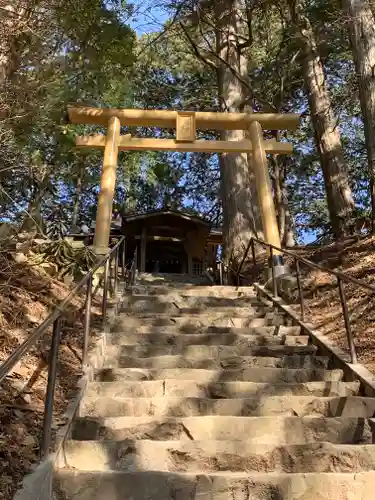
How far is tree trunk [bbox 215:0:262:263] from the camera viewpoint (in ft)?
31.4

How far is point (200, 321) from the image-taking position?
5.25 metres

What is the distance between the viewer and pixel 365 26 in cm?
683

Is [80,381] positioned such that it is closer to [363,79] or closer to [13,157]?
[13,157]

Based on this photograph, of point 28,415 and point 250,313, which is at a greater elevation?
point 250,313

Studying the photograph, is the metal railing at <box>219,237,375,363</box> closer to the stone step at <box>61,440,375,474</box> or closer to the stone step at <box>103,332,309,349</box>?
the stone step at <box>103,332,309,349</box>

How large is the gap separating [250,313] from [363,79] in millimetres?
3729

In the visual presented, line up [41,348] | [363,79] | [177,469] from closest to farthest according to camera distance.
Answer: [177,469] → [41,348] → [363,79]

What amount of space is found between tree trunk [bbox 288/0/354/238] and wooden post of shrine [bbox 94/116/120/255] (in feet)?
12.4

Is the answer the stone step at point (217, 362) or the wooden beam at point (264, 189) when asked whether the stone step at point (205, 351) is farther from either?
the wooden beam at point (264, 189)

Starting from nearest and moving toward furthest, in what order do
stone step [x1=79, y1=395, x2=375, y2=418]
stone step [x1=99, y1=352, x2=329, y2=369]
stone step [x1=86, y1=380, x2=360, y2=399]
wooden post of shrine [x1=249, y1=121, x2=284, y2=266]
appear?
stone step [x1=79, y1=395, x2=375, y2=418] < stone step [x1=86, y1=380, x2=360, y2=399] < stone step [x1=99, y1=352, x2=329, y2=369] < wooden post of shrine [x1=249, y1=121, x2=284, y2=266]

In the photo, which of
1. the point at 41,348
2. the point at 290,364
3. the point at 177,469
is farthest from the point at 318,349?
the point at 41,348

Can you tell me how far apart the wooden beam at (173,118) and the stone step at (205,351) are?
5.34 meters

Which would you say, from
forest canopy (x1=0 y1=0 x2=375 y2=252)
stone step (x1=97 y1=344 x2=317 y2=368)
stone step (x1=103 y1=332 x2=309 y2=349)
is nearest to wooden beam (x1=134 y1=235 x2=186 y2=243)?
forest canopy (x1=0 y1=0 x2=375 y2=252)

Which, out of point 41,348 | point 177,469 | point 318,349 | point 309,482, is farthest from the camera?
point 318,349
